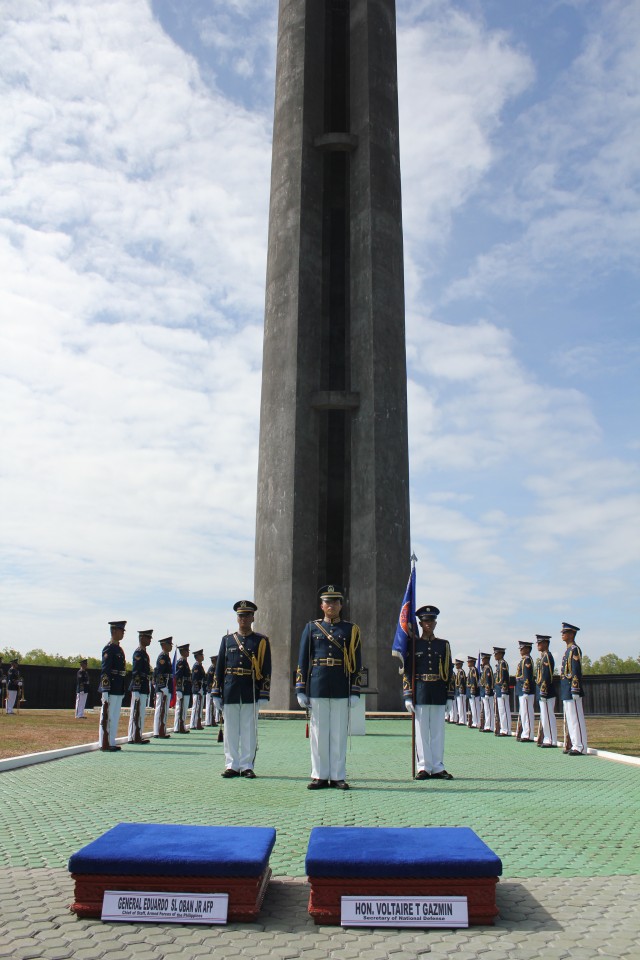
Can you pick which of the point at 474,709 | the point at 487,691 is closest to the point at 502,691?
the point at 487,691

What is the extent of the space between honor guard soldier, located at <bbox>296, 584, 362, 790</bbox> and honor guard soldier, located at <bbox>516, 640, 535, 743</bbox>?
24.8ft

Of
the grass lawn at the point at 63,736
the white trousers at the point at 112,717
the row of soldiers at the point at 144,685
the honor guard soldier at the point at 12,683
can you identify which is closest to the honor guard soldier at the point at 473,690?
the grass lawn at the point at 63,736

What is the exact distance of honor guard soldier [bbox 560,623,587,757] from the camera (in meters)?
13.9

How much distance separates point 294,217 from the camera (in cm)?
3159

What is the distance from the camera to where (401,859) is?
13.2 ft

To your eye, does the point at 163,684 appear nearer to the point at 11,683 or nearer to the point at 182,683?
the point at 182,683

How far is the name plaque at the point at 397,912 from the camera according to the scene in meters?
4.05

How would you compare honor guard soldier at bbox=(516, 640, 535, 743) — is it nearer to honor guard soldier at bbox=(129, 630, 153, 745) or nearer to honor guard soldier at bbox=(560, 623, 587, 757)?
honor guard soldier at bbox=(560, 623, 587, 757)

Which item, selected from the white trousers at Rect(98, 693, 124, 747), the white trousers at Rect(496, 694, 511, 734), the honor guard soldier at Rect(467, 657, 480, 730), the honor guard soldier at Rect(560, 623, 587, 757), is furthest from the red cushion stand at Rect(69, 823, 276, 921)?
the honor guard soldier at Rect(467, 657, 480, 730)

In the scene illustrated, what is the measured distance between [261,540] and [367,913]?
26128 mm

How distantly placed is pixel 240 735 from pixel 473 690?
1403cm

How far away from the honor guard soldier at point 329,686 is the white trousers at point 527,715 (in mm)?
7967

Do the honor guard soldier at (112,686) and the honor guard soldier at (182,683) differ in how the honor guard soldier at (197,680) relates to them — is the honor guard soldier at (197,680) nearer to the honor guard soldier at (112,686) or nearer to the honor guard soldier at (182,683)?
the honor guard soldier at (182,683)

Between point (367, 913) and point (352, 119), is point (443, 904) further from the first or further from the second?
point (352, 119)
